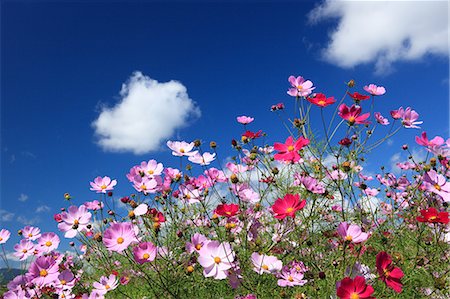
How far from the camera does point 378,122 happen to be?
2.00 meters

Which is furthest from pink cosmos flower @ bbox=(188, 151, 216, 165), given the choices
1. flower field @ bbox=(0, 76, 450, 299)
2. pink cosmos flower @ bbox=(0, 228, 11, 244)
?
pink cosmos flower @ bbox=(0, 228, 11, 244)

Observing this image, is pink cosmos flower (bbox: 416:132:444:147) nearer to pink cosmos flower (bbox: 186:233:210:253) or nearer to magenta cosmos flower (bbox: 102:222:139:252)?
pink cosmos flower (bbox: 186:233:210:253)

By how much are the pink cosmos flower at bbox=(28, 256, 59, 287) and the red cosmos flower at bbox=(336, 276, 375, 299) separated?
3.92 ft

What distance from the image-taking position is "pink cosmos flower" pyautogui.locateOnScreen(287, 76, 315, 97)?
192 centimetres

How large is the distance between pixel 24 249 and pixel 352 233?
6.13 ft

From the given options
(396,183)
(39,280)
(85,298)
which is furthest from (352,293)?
(396,183)

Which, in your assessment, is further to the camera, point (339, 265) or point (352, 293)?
point (339, 265)

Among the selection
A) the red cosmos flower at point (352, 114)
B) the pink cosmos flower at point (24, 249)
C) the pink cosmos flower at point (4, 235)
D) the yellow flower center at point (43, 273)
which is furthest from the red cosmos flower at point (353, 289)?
the pink cosmos flower at point (4, 235)

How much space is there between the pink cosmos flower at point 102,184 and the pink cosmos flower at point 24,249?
0.66 meters

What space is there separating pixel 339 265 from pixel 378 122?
28.0 inches

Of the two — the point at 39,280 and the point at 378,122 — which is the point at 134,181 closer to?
the point at 39,280

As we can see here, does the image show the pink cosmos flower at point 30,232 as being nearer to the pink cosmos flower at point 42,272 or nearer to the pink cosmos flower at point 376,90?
the pink cosmos flower at point 42,272

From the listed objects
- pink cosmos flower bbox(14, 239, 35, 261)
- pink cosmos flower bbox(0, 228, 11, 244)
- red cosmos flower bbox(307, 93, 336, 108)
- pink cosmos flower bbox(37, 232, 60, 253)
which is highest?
red cosmos flower bbox(307, 93, 336, 108)

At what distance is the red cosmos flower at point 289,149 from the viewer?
147 centimetres
